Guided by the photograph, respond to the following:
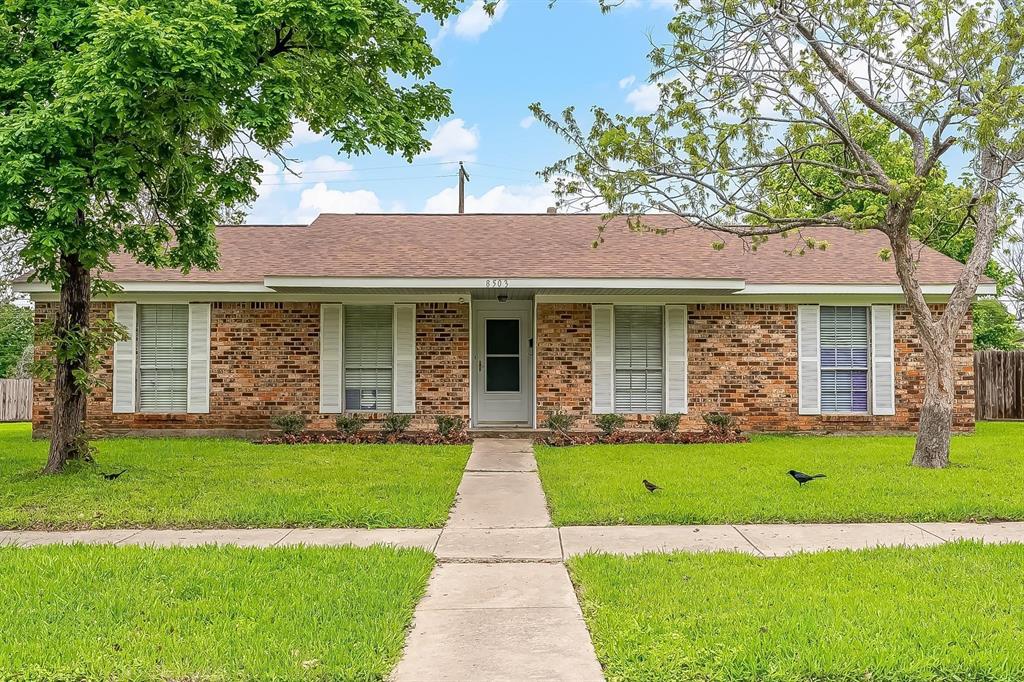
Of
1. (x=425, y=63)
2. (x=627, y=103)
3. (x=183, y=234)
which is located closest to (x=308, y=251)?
(x=183, y=234)

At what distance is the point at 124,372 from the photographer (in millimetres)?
12289

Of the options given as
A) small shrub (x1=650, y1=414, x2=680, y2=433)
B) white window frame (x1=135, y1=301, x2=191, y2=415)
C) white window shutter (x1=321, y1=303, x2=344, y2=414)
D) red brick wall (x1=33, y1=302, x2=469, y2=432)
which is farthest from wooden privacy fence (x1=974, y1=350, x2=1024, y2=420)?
white window frame (x1=135, y1=301, x2=191, y2=415)

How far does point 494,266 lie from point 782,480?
6.04m

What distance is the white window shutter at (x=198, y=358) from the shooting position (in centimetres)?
1229

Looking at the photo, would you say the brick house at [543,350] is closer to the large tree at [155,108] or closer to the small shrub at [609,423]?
the small shrub at [609,423]

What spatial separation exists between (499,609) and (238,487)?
452 cm

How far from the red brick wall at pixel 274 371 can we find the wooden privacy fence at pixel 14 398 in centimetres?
794

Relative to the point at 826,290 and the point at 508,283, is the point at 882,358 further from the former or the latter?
the point at 508,283

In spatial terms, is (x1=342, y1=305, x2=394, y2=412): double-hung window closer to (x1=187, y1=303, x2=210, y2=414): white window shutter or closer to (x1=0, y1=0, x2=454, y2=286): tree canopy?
(x1=187, y1=303, x2=210, y2=414): white window shutter

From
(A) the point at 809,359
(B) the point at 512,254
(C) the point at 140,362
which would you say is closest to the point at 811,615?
(A) the point at 809,359

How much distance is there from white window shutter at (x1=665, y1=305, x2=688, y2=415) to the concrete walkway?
598cm

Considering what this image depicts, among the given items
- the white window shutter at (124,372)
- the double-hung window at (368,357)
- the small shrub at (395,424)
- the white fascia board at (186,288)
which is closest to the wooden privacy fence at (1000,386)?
the small shrub at (395,424)

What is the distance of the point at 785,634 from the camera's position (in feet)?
11.7

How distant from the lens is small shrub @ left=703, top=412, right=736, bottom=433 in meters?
11.9
